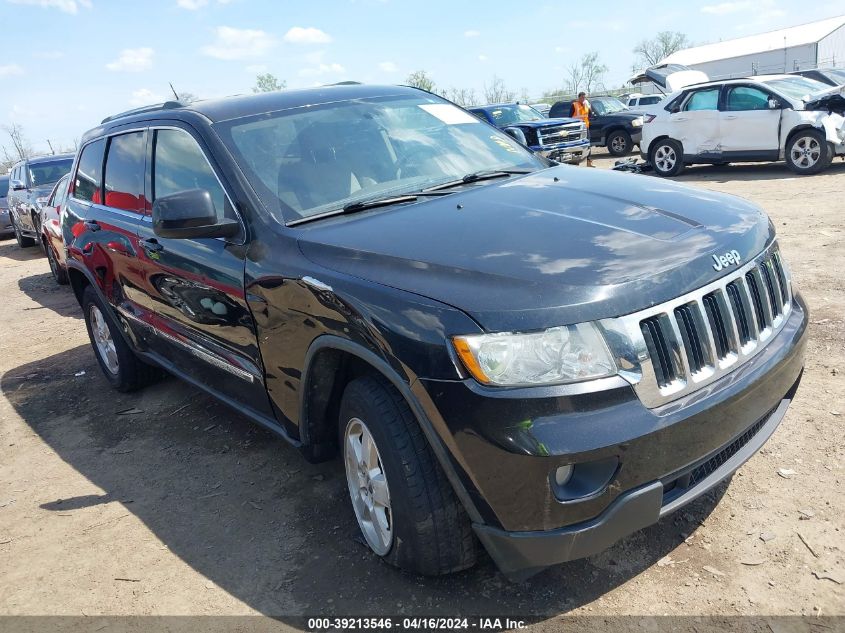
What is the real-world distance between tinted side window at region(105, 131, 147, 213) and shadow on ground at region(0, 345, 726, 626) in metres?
1.47

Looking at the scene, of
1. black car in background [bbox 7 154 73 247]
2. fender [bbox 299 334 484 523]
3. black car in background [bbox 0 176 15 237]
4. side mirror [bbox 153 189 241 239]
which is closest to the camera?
fender [bbox 299 334 484 523]

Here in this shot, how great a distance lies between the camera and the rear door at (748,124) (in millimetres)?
11930

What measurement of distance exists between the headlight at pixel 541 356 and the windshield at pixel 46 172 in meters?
13.6

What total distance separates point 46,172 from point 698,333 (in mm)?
14221

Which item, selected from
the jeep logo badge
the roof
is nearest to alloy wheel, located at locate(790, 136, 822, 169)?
the jeep logo badge

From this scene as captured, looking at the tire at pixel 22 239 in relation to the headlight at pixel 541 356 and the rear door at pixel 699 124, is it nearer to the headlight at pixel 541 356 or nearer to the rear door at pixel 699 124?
the rear door at pixel 699 124

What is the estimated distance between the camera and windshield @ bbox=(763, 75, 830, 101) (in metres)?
11.9

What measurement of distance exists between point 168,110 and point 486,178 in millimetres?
1826

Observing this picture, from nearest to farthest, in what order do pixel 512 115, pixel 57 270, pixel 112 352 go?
pixel 112 352 < pixel 57 270 < pixel 512 115

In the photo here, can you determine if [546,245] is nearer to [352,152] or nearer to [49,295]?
[352,152]

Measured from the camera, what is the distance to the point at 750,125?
12148 mm

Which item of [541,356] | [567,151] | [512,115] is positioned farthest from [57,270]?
[512,115]

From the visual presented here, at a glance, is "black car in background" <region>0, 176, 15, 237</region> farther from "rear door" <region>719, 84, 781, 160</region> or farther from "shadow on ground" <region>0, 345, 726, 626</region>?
"rear door" <region>719, 84, 781, 160</region>

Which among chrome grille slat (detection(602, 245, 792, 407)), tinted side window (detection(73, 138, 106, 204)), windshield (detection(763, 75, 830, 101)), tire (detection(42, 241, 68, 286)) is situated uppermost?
tinted side window (detection(73, 138, 106, 204))
